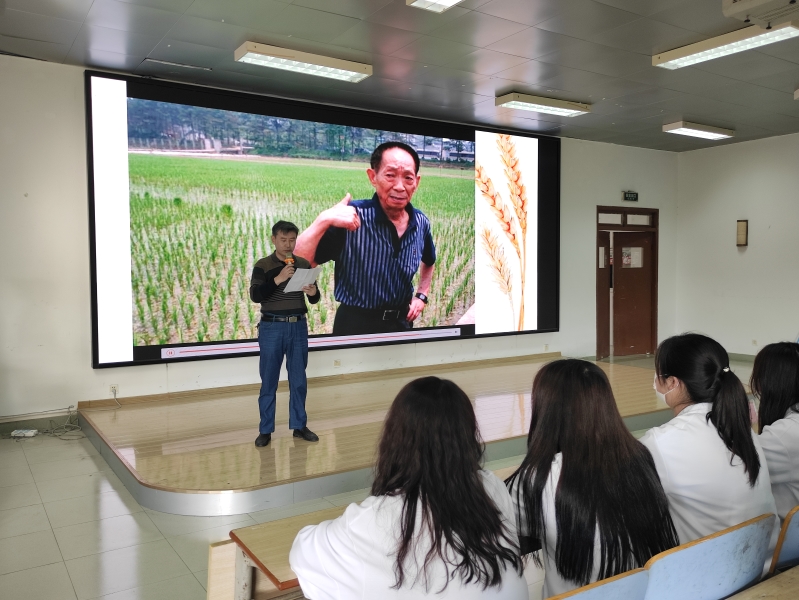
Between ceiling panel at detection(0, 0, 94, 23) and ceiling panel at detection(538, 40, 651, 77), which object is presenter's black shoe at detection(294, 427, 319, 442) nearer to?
ceiling panel at detection(0, 0, 94, 23)

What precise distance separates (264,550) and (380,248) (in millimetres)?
5503

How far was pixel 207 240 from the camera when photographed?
6.16 meters

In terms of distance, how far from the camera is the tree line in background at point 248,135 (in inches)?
230

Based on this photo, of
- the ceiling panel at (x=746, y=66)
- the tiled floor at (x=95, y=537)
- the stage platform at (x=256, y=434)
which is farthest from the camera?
the ceiling panel at (x=746, y=66)

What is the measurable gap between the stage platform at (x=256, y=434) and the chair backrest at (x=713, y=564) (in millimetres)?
1781

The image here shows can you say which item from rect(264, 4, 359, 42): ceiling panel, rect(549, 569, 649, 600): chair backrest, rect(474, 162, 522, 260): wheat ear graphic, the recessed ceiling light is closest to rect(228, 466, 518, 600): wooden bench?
rect(549, 569, 649, 600): chair backrest

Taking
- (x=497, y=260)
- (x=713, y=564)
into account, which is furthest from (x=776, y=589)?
(x=497, y=260)

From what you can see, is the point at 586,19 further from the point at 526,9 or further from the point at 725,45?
the point at 725,45

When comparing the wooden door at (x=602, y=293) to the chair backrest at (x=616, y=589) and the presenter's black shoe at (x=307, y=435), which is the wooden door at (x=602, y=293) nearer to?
the presenter's black shoe at (x=307, y=435)

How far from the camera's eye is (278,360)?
177 inches

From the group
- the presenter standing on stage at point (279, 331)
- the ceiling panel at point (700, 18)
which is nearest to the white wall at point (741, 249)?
the ceiling panel at point (700, 18)

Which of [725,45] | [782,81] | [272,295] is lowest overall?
[272,295]

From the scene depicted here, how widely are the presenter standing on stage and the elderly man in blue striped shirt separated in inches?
86.9

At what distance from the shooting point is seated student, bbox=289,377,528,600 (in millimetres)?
1334
